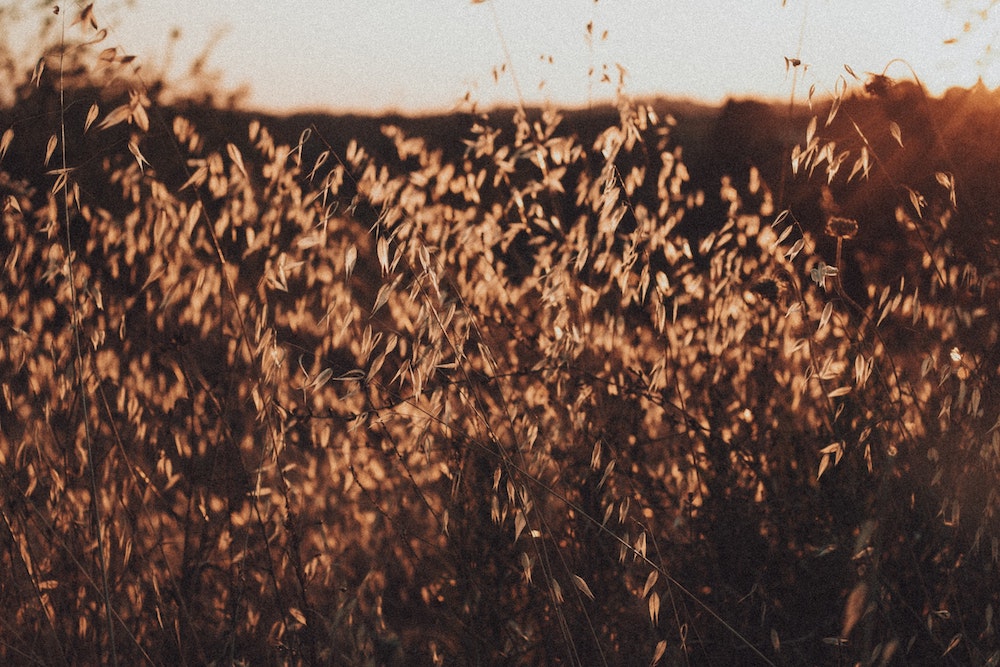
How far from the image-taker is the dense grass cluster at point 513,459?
144 cm

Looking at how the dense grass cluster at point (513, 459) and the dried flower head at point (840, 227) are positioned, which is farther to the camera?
the dried flower head at point (840, 227)

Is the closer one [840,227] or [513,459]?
[840,227]

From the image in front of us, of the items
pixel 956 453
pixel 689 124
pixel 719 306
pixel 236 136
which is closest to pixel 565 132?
pixel 719 306

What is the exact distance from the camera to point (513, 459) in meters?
1.68

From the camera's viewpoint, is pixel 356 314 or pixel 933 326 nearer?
pixel 356 314

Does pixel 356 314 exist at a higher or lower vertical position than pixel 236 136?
lower

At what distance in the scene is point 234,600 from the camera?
Answer: 1468 millimetres

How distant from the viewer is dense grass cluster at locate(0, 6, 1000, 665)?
1.44 m

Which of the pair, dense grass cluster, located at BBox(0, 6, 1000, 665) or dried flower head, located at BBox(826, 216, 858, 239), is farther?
dried flower head, located at BBox(826, 216, 858, 239)

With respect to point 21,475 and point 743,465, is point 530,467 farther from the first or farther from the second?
point 21,475

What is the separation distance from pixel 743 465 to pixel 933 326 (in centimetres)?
61

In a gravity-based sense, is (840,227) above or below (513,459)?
above

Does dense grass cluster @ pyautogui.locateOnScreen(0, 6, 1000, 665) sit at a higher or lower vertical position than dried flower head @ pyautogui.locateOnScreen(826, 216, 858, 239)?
lower

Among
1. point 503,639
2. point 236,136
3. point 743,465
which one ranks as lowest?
point 503,639
